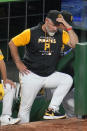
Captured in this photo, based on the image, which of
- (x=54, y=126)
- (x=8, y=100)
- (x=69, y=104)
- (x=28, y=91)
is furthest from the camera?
(x=69, y=104)

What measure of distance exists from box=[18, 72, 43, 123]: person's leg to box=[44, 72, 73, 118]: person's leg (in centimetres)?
10

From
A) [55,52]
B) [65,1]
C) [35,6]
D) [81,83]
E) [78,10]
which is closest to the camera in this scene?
[81,83]

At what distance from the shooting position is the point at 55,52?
5105mm

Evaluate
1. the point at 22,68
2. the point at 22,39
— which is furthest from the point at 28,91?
the point at 22,39

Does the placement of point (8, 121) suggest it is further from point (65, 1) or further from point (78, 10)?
A: point (65, 1)

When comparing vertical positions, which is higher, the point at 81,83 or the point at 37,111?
the point at 81,83

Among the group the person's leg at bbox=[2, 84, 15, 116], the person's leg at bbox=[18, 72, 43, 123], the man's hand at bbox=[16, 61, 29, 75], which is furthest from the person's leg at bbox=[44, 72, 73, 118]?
the person's leg at bbox=[2, 84, 15, 116]

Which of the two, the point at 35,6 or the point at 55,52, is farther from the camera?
the point at 35,6

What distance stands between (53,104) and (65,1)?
1294 cm

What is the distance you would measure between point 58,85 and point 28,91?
29 centimetres

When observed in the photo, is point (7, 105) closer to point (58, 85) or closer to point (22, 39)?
point (58, 85)

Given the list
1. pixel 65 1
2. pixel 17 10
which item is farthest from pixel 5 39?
pixel 65 1

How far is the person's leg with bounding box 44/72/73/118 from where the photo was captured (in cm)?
502

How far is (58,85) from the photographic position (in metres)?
5.07
